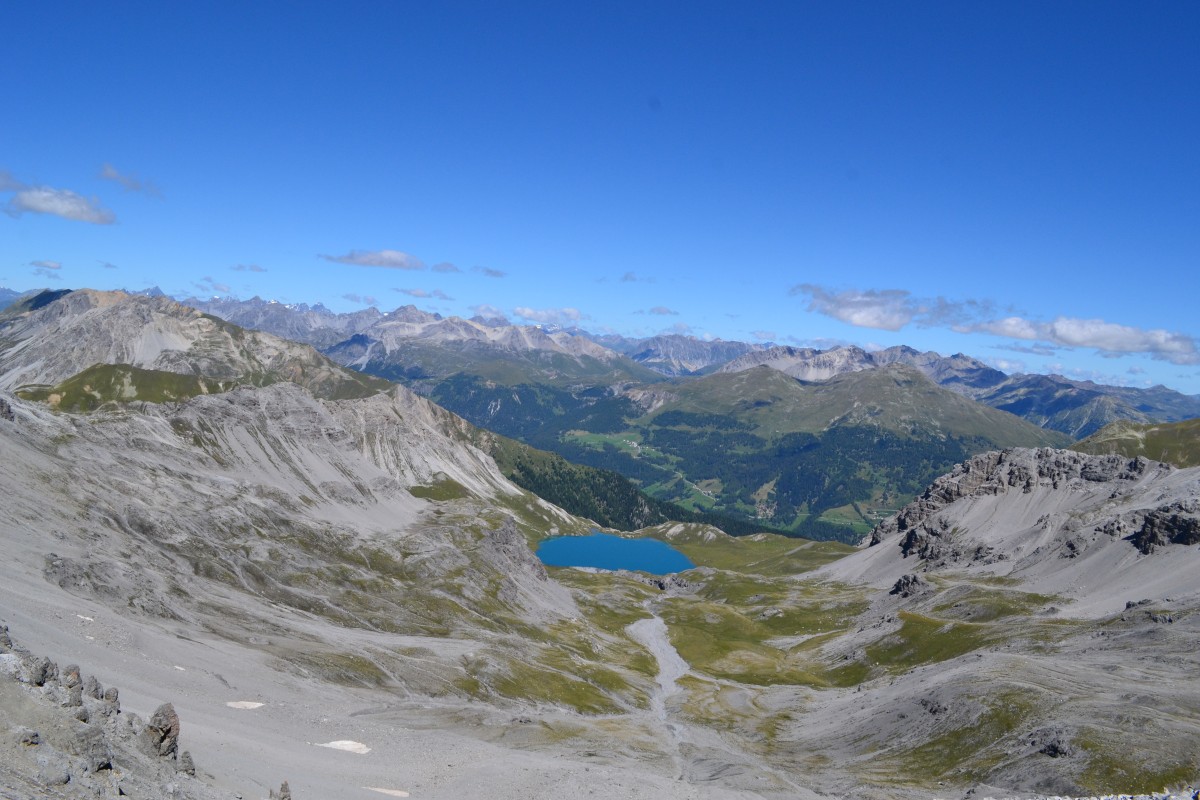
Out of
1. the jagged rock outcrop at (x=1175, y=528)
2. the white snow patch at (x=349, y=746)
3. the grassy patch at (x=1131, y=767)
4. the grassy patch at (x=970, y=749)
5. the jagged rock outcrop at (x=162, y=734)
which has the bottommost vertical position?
the grassy patch at (x=970, y=749)

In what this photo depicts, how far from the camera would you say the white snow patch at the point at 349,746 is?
225 feet

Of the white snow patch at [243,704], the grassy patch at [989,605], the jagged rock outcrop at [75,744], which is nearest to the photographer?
the jagged rock outcrop at [75,744]

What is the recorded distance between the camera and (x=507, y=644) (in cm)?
14688

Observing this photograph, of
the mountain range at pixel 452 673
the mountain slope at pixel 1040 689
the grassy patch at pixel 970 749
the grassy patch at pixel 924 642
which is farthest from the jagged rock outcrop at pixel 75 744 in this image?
the grassy patch at pixel 924 642

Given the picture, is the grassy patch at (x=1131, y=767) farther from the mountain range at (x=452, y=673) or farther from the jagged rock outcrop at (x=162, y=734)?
the jagged rock outcrop at (x=162, y=734)

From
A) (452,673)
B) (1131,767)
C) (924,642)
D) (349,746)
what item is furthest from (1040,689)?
(349,746)

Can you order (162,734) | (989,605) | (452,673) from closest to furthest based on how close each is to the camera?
(162,734) < (452,673) < (989,605)

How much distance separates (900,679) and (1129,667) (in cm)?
3425

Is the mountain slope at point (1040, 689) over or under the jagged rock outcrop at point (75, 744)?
under

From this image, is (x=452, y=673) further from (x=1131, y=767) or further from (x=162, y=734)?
(x=1131, y=767)

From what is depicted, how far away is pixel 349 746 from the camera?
6962 centimetres

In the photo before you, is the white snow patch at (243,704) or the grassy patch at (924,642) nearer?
the white snow patch at (243,704)

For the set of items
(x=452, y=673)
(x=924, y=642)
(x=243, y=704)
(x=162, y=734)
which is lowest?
(x=924, y=642)

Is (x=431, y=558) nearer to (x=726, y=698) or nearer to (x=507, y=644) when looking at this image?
(x=507, y=644)
